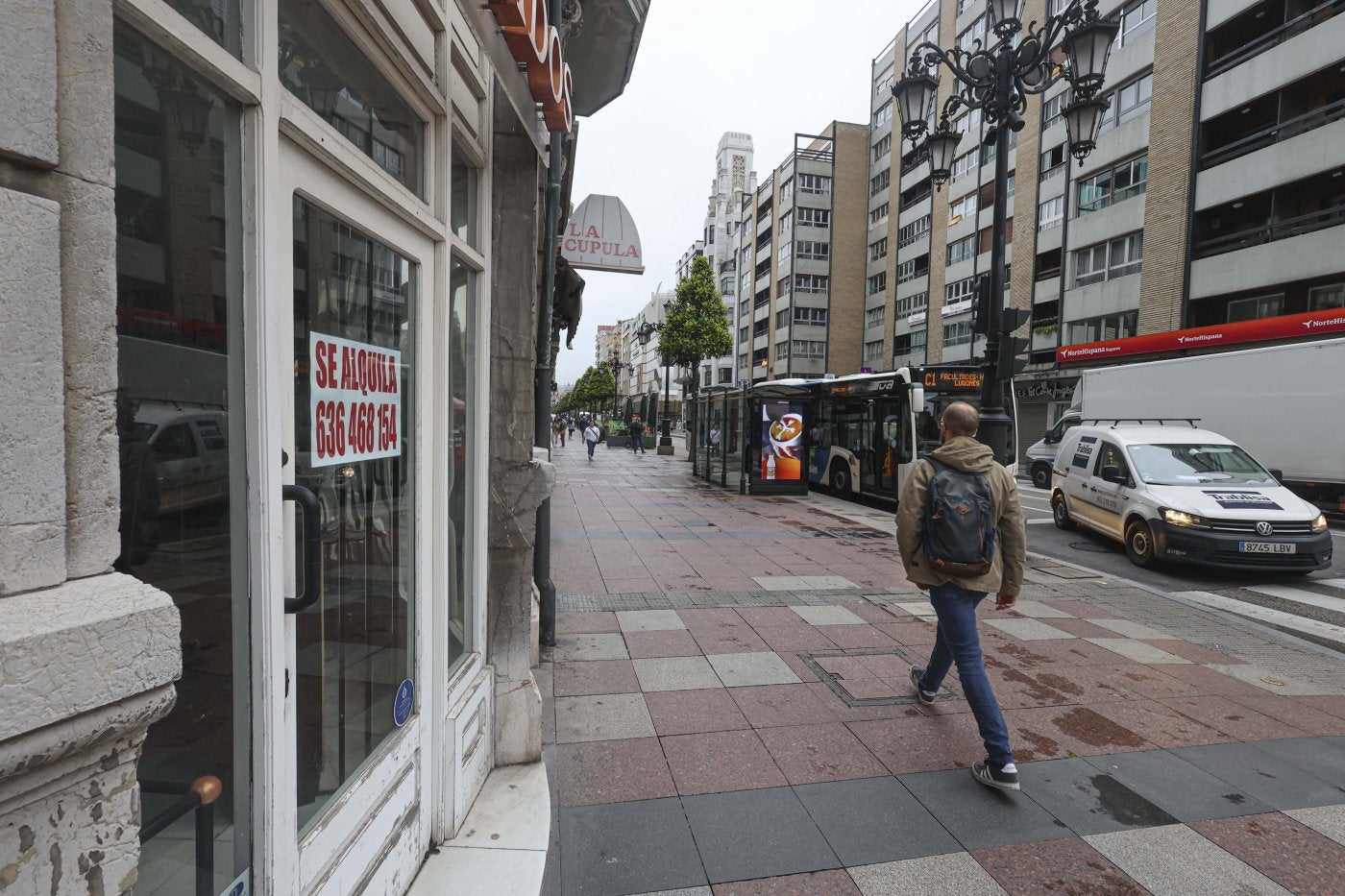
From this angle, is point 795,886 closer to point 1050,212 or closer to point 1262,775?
point 1262,775

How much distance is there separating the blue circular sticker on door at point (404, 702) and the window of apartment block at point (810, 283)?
54823mm

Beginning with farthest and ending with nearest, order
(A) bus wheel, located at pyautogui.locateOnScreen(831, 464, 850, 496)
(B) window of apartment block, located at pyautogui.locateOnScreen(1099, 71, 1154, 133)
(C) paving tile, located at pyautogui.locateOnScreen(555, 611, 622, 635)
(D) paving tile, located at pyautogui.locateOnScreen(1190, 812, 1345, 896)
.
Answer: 1. (B) window of apartment block, located at pyautogui.locateOnScreen(1099, 71, 1154, 133)
2. (A) bus wheel, located at pyautogui.locateOnScreen(831, 464, 850, 496)
3. (C) paving tile, located at pyautogui.locateOnScreen(555, 611, 622, 635)
4. (D) paving tile, located at pyautogui.locateOnScreen(1190, 812, 1345, 896)

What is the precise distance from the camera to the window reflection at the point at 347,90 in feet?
5.77

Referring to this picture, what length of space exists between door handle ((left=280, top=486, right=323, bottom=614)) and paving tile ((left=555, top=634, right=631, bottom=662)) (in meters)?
3.54

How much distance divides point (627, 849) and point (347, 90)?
286cm

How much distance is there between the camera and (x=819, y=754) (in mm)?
3730

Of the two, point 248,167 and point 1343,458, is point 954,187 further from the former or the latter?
point 248,167

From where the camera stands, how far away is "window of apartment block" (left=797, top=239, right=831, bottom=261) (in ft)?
179

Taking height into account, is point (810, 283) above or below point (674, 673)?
above

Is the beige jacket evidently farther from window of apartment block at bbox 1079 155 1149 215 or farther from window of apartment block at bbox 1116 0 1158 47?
window of apartment block at bbox 1116 0 1158 47

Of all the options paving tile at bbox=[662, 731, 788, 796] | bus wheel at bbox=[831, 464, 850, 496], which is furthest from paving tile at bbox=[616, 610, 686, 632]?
bus wheel at bbox=[831, 464, 850, 496]

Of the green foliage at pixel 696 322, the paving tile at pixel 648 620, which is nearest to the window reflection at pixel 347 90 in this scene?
the paving tile at pixel 648 620

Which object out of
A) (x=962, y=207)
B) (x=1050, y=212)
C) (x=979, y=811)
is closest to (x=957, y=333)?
(x=962, y=207)

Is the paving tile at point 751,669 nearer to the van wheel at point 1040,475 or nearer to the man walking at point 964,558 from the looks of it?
the man walking at point 964,558
